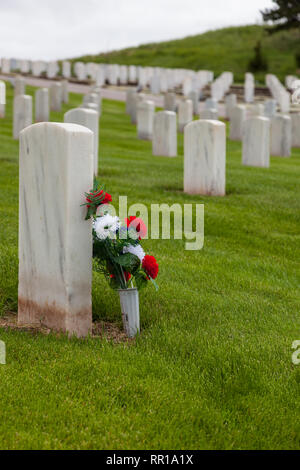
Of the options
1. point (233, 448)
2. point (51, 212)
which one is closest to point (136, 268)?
point (51, 212)

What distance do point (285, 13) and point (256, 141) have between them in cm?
2714

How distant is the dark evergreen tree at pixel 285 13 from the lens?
3679 cm

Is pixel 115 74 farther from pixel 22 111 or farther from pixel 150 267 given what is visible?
pixel 150 267

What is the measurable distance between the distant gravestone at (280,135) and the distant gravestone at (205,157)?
676cm

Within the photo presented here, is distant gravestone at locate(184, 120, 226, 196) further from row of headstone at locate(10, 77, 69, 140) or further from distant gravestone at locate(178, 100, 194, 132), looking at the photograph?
distant gravestone at locate(178, 100, 194, 132)

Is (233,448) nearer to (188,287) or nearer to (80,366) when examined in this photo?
(80,366)

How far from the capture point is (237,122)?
1927 centimetres

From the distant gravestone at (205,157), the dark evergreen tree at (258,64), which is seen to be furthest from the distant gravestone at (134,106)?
the dark evergreen tree at (258,64)

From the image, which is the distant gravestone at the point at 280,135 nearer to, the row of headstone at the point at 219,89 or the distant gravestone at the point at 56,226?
the distant gravestone at the point at 56,226

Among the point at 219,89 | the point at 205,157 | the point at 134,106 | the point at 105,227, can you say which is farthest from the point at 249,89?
the point at 105,227

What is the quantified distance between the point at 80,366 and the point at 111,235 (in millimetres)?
883

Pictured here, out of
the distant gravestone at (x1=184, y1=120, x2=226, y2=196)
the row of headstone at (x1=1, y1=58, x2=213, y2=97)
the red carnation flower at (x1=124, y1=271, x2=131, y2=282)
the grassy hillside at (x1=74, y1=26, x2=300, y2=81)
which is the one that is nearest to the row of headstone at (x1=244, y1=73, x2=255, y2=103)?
the row of headstone at (x1=1, y1=58, x2=213, y2=97)
